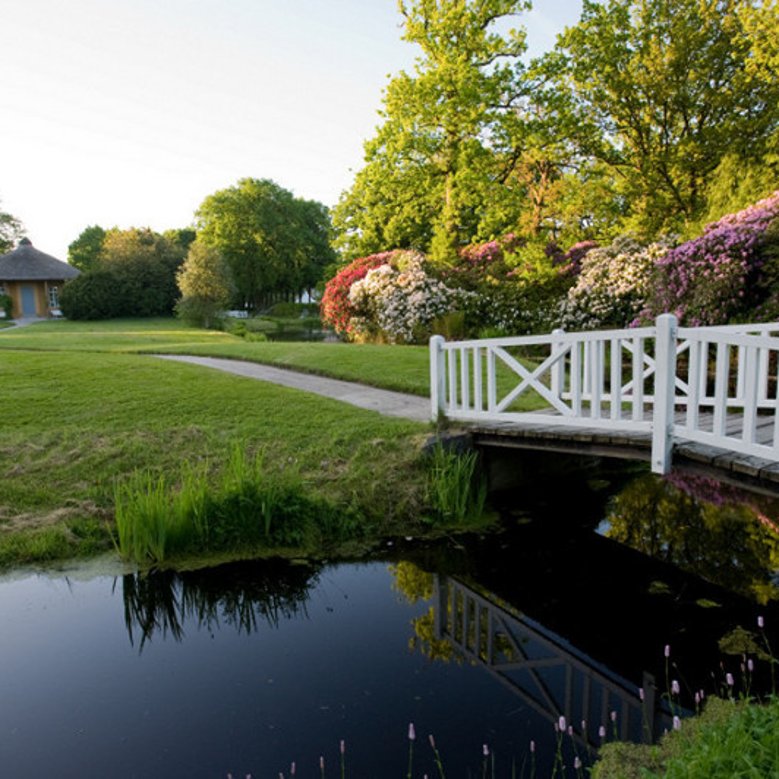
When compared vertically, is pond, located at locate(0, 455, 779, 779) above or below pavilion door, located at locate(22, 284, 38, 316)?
below

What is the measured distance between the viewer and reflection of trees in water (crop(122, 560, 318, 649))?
13.7 ft

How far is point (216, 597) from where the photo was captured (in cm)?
447

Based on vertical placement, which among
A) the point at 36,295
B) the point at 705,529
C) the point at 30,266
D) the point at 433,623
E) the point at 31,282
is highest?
the point at 30,266

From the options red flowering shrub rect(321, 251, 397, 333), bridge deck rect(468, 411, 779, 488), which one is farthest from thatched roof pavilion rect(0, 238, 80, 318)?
bridge deck rect(468, 411, 779, 488)

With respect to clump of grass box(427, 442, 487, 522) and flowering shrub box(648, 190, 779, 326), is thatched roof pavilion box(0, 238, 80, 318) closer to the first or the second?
flowering shrub box(648, 190, 779, 326)

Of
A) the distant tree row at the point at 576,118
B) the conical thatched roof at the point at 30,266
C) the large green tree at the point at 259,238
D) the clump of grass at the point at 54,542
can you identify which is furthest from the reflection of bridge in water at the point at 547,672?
the large green tree at the point at 259,238

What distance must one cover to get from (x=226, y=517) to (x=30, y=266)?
3944 cm

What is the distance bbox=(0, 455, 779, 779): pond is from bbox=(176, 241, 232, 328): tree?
25.3 meters

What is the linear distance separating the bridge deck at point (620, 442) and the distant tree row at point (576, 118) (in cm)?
1220

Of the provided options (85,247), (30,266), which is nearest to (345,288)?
(30,266)

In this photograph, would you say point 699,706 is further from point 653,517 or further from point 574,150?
point 574,150

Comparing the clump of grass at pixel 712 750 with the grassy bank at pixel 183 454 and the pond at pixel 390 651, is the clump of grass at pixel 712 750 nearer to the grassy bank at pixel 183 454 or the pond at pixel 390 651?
the pond at pixel 390 651

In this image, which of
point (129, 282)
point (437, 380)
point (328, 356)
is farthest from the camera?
point (129, 282)

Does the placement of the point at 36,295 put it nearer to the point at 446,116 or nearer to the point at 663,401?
the point at 446,116
